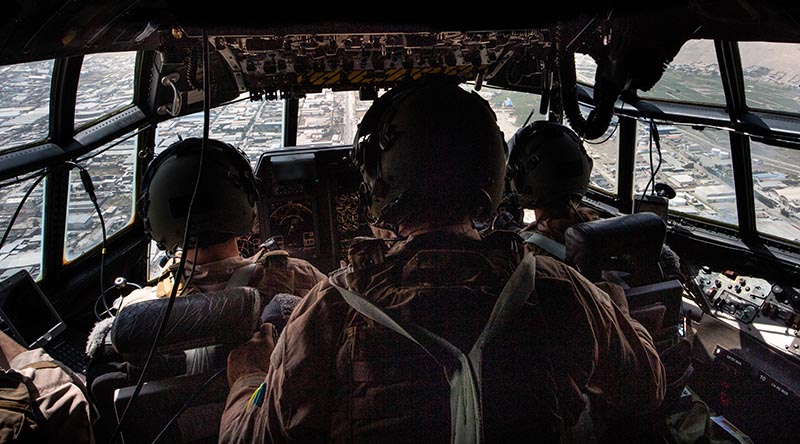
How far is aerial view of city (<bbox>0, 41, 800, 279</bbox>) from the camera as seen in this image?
2.07 m

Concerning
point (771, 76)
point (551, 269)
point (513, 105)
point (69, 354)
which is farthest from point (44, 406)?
point (771, 76)

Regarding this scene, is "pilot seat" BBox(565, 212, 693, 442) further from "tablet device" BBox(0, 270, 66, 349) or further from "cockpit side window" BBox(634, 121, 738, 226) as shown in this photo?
"tablet device" BBox(0, 270, 66, 349)

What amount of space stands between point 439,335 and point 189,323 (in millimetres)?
514

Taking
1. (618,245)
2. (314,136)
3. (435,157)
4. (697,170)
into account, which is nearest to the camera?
(435,157)

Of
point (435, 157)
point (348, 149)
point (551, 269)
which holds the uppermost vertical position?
point (435, 157)

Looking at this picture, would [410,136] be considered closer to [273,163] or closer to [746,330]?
[273,163]

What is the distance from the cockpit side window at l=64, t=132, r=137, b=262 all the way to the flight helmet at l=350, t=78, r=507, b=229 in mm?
1728

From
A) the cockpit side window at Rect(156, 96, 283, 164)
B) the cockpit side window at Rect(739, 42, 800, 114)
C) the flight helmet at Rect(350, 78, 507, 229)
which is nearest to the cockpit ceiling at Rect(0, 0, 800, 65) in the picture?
the flight helmet at Rect(350, 78, 507, 229)

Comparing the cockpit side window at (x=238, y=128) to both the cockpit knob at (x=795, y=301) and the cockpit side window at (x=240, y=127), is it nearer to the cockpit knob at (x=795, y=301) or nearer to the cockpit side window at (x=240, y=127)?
the cockpit side window at (x=240, y=127)

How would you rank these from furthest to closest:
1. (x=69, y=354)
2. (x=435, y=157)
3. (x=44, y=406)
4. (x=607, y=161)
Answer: (x=607, y=161) < (x=69, y=354) < (x=435, y=157) < (x=44, y=406)

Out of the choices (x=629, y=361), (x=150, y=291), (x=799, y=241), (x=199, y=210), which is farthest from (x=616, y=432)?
(x=799, y=241)

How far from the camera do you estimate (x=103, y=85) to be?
2.47 metres

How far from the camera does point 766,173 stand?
2869mm

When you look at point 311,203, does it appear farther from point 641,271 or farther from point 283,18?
point 641,271
